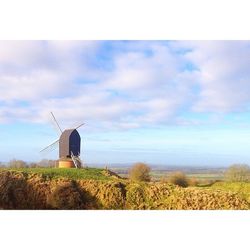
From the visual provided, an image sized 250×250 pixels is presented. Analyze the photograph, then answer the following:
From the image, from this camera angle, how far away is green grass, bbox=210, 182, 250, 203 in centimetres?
810

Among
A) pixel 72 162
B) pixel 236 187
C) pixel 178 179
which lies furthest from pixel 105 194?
pixel 236 187

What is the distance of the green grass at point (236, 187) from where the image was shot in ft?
26.6

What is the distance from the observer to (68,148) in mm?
8617

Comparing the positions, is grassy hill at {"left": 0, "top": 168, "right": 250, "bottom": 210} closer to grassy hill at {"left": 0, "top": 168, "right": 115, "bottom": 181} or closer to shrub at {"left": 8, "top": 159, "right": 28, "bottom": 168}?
grassy hill at {"left": 0, "top": 168, "right": 115, "bottom": 181}

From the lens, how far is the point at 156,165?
8250 millimetres

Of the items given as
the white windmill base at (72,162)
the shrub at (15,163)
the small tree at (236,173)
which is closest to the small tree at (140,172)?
the white windmill base at (72,162)

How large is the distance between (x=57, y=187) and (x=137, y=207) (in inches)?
58.2

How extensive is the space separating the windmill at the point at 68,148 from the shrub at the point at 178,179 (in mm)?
1747

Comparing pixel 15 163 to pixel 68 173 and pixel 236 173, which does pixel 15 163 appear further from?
pixel 236 173

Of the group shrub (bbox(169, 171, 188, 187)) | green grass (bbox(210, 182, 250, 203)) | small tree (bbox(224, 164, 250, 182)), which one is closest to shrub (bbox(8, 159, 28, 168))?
shrub (bbox(169, 171, 188, 187))
